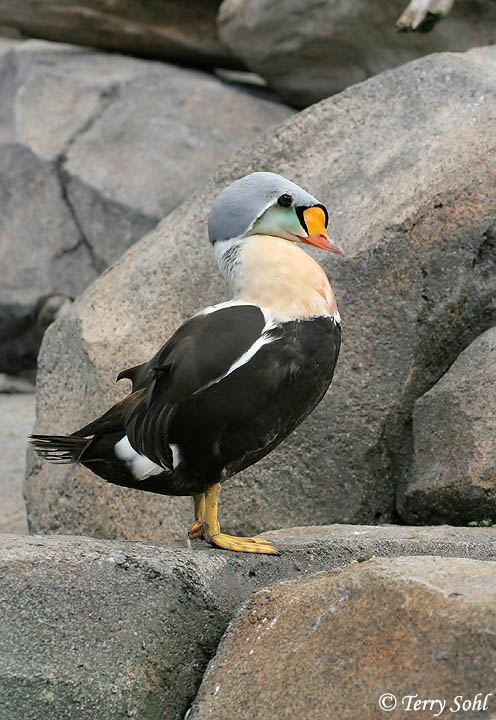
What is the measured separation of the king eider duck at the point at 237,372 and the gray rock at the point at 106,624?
236 millimetres

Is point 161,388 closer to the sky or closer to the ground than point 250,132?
closer to the sky

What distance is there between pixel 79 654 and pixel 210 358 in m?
0.70

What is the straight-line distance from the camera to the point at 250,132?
5969mm

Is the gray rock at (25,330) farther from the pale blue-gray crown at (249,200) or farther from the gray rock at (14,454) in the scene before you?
the pale blue-gray crown at (249,200)

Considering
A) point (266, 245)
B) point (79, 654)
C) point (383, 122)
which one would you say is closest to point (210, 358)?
point (266, 245)

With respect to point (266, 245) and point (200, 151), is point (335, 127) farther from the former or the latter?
point (200, 151)

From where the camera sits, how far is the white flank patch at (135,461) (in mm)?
2373

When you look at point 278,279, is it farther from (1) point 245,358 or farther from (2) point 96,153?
(2) point 96,153

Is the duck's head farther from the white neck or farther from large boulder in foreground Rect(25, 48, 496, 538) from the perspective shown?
large boulder in foreground Rect(25, 48, 496, 538)

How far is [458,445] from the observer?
10.2 ft

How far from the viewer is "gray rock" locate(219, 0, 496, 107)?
5.06 metres

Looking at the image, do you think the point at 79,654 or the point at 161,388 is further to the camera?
the point at 161,388

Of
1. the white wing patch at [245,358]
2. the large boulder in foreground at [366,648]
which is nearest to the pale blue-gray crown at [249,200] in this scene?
the white wing patch at [245,358]

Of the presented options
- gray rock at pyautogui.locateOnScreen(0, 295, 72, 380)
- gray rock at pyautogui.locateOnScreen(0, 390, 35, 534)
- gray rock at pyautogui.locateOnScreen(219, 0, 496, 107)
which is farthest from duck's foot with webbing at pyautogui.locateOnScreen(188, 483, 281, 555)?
gray rock at pyautogui.locateOnScreen(0, 295, 72, 380)
